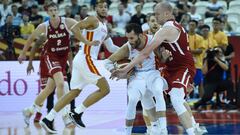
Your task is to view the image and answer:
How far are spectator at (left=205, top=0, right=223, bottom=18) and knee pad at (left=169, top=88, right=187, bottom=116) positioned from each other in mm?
10685

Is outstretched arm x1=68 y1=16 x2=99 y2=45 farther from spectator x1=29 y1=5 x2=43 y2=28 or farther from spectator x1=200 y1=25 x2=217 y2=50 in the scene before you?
spectator x1=29 y1=5 x2=43 y2=28

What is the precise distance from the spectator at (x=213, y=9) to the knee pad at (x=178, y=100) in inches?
421

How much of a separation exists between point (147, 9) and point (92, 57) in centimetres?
894

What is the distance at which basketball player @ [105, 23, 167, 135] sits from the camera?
9.47m

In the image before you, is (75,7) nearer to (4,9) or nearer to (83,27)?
(4,9)

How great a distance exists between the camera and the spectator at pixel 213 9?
19.8 meters

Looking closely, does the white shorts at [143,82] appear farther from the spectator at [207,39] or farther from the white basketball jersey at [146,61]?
the spectator at [207,39]

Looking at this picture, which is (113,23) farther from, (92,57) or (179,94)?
(179,94)

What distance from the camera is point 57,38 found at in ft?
39.6

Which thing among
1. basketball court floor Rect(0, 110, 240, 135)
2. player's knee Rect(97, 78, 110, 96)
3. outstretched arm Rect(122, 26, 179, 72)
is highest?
outstretched arm Rect(122, 26, 179, 72)

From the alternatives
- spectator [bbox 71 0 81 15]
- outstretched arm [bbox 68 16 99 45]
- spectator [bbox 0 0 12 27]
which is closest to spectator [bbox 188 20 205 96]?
spectator [bbox 71 0 81 15]

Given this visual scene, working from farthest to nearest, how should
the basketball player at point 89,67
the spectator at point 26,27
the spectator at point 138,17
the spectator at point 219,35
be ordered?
the spectator at point 138,17, the spectator at point 26,27, the spectator at point 219,35, the basketball player at point 89,67

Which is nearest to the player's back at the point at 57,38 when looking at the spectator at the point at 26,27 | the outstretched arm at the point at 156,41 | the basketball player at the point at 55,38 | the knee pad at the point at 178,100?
the basketball player at the point at 55,38

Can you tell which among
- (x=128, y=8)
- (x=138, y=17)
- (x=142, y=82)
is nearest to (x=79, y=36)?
(x=142, y=82)
